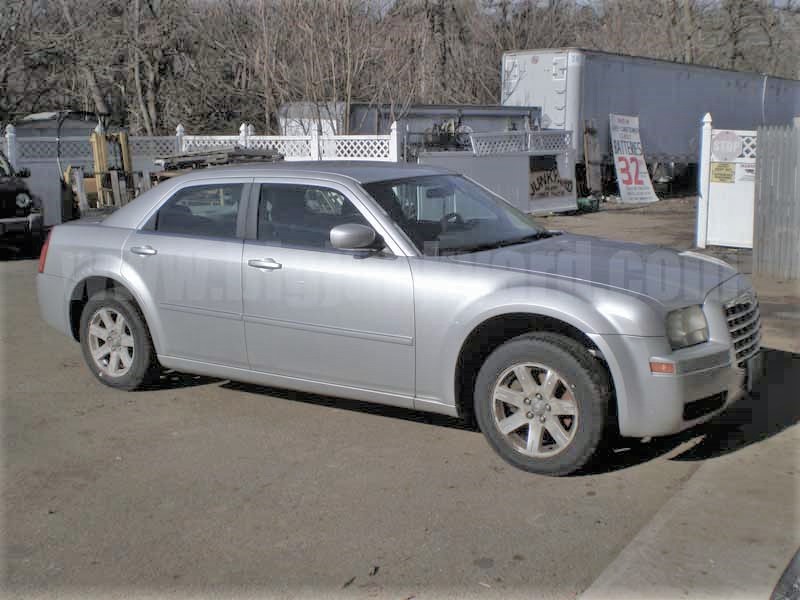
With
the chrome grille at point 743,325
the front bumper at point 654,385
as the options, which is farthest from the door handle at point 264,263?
the chrome grille at point 743,325

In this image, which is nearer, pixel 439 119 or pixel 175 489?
pixel 175 489

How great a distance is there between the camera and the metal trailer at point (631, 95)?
22.1 m

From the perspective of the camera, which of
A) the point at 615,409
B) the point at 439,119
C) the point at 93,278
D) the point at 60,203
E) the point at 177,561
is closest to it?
the point at 177,561

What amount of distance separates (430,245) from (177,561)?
7.48ft

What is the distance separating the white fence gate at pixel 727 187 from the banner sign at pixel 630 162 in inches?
385

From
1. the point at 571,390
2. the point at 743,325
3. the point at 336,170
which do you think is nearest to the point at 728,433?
the point at 743,325

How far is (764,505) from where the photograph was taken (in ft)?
14.1

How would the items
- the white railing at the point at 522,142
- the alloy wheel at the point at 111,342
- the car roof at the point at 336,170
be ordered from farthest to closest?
the white railing at the point at 522,142
the alloy wheel at the point at 111,342
the car roof at the point at 336,170

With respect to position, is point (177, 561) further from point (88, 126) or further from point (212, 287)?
point (88, 126)

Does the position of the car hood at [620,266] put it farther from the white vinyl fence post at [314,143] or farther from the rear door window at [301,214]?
the white vinyl fence post at [314,143]

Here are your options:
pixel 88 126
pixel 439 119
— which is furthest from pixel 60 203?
pixel 439 119

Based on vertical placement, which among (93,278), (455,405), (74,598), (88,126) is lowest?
(74,598)

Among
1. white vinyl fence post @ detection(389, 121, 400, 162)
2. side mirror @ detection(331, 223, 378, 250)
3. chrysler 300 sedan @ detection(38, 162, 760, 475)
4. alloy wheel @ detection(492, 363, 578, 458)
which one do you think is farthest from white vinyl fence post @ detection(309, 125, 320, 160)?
alloy wheel @ detection(492, 363, 578, 458)

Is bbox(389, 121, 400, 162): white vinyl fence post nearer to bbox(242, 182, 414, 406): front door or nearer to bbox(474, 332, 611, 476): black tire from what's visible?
bbox(242, 182, 414, 406): front door
